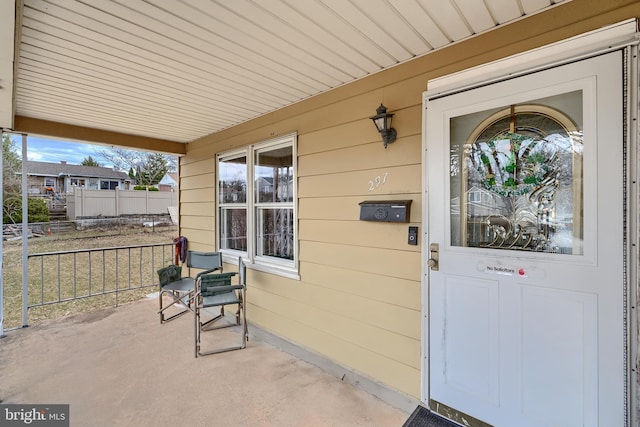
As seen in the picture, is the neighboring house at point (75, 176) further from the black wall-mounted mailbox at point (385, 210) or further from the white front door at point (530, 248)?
the white front door at point (530, 248)

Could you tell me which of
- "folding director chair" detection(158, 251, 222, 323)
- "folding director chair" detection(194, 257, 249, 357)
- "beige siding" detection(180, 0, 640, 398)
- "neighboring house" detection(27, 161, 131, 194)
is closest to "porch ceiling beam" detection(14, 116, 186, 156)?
"folding director chair" detection(158, 251, 222, 323)

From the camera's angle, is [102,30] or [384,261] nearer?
[102,30]

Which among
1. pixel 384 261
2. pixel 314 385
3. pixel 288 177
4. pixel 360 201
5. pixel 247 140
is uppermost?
pixel 247 140

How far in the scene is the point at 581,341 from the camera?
138 centimetres

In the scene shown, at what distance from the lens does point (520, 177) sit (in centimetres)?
159

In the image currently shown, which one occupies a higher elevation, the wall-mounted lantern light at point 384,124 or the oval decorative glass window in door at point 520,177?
the wall-mounted lantern light at point 384,124

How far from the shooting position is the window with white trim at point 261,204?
295 cm

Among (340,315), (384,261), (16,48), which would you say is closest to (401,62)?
(384,261)

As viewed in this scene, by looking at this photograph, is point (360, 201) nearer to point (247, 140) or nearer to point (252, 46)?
point (252, 46)

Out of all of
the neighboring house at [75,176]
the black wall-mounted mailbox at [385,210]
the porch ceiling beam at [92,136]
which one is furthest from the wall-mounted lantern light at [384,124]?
the neighboring house at [75,176]

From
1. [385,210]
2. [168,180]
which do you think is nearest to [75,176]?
[168,180]

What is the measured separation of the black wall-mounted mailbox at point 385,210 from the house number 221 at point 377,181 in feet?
0.38

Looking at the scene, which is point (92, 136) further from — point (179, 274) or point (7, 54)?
point (7, 54)

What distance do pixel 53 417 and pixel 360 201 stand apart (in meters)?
2.61
